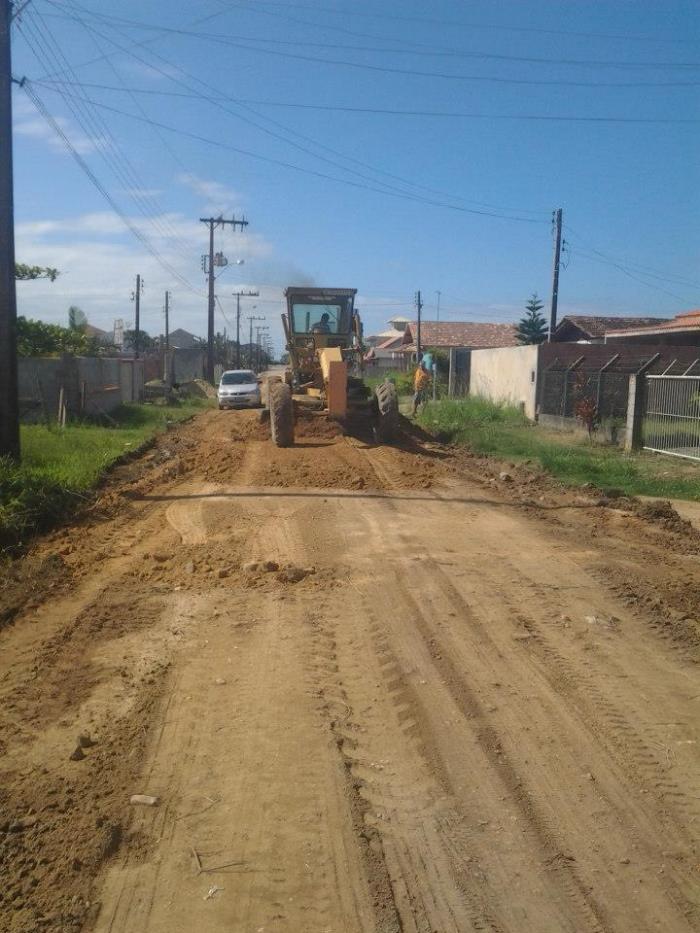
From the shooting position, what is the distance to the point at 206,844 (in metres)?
3.76

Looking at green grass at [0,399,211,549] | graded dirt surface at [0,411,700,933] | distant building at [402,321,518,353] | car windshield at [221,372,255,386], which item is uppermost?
distant building at [402,321,518,353]

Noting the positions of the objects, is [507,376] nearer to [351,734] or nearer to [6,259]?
[6,259]

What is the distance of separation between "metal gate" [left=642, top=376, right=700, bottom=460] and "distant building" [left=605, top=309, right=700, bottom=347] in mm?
11285

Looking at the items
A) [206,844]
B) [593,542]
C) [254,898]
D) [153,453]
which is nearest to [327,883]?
[254,898]

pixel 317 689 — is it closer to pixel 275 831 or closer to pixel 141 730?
pixel 141 730

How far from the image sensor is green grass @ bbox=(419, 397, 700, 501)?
541 inches

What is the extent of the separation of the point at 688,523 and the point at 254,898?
8737 mm

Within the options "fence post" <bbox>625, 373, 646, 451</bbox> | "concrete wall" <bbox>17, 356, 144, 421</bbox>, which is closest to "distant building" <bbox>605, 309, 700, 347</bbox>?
"fence post" <bbox>625, 373, 646, 451</bbox>

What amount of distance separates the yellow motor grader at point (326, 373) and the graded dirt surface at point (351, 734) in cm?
801

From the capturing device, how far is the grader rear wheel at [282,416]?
684 inches

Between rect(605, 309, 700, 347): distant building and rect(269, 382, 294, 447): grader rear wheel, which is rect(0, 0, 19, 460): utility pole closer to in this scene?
rect(269, 382, 294, 447): grader rear wheel

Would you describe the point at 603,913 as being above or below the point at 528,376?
below

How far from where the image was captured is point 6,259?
12.5 meters

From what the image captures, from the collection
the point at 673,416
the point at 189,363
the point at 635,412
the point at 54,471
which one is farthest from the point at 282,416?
the point at 189,363
